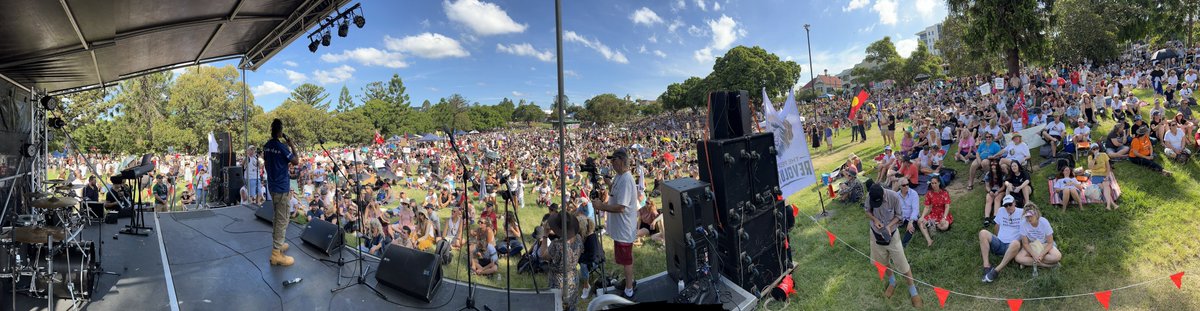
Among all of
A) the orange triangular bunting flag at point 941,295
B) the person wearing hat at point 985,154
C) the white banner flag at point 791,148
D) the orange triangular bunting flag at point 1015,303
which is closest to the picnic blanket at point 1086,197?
the person wearing hat at point 985,154

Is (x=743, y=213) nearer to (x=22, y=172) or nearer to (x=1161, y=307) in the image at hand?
(x=1161, y=307)

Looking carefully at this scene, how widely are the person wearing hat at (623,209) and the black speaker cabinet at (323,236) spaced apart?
336 cm

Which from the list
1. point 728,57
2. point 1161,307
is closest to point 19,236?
point 1161,307

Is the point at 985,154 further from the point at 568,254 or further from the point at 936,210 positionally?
the point at 568,254

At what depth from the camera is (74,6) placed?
3783mm

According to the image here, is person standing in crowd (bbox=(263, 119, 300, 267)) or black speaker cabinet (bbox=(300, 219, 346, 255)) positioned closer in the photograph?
person standing in crowd (bbox=(263, 119, 300, 267))

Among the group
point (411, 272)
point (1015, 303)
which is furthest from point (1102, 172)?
point (411, 272)

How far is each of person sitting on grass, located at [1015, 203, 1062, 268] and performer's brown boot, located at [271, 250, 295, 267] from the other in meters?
8.69

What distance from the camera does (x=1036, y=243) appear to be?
577 cm

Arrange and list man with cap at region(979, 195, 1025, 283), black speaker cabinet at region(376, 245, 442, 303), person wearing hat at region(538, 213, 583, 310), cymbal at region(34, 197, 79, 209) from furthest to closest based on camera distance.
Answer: man with cap at region(979, 195, 1025, 283) → person wearing hat at region(538, 213, 583, 310) → black speaker cabinet at region(376, 245, 442, 303) → cymbal at region(34, 197, 79, 209)

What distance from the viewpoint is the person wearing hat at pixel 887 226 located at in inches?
213

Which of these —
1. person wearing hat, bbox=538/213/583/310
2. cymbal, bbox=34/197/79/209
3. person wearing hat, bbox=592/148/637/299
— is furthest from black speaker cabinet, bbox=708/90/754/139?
cymbal, bbox=34/197/79/209

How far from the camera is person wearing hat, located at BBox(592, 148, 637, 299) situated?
4.91 metres

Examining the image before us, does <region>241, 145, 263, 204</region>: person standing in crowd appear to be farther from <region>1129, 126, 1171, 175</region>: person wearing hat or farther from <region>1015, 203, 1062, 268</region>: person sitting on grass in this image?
<region>1129, 126, 1171, 175</region>: person wearing hat
